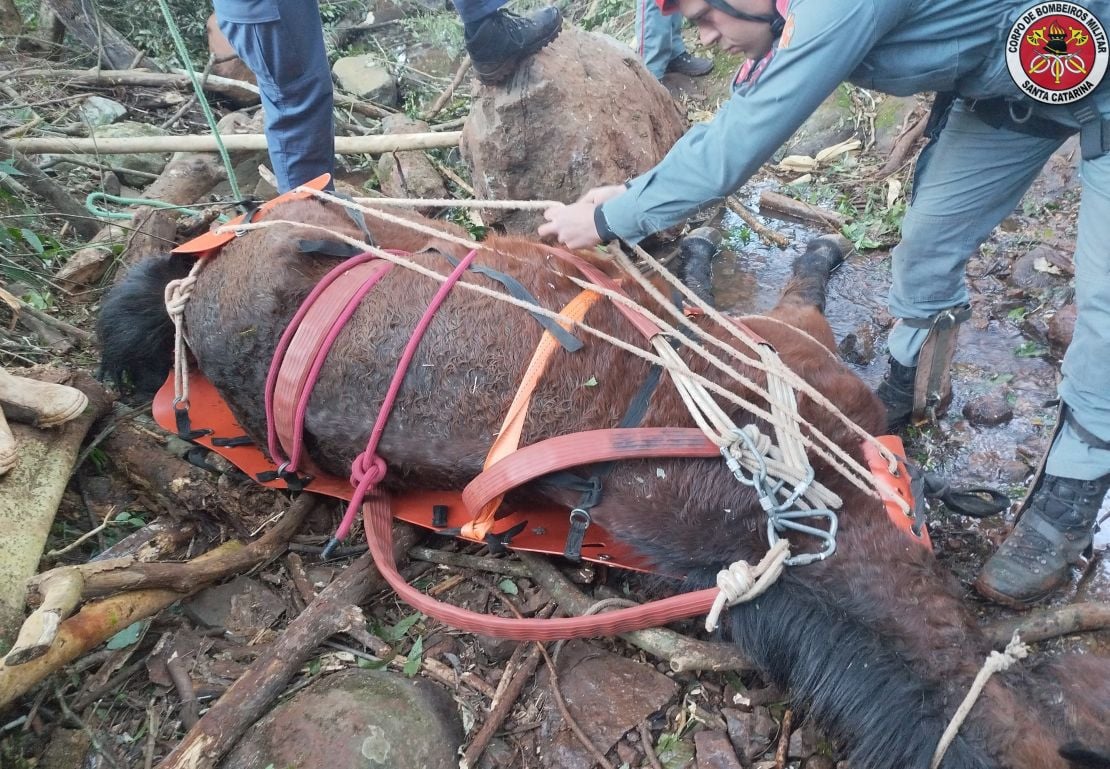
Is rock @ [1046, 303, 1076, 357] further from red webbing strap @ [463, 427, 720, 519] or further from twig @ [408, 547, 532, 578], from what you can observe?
twig @ [408, 547, 532, 578]

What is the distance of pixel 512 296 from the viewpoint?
212cm

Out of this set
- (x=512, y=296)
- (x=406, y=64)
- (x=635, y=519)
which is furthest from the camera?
(x=406, y=64)

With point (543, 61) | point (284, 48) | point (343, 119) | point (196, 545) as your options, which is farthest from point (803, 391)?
point (343, 119)

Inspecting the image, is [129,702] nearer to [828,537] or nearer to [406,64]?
[828,537]

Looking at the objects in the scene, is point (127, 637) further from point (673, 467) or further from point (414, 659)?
point (673, 467)

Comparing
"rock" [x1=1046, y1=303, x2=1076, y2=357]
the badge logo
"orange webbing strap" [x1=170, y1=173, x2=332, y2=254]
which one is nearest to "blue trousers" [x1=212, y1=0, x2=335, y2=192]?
"orange webbing strap" [x1=170, y1=173, x2=332, y2=254]

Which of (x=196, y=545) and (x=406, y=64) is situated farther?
(x=406, y=64)

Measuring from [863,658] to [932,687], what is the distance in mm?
155

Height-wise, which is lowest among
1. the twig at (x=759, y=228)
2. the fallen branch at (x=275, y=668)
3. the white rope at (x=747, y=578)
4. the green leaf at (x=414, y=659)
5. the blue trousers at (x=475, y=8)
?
the green leaf at (x=414, y=659)

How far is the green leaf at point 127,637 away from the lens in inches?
87.1

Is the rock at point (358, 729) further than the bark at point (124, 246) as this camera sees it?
No

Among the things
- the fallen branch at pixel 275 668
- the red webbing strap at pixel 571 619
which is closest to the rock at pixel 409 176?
the fallen branch at pixel 275 668

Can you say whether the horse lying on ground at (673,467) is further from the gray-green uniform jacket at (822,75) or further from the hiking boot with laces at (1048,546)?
the hiking boot with laces at (1048,546)

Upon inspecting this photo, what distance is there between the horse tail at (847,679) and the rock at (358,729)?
849 millimetres
